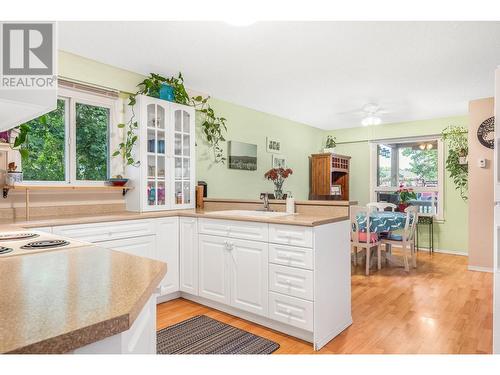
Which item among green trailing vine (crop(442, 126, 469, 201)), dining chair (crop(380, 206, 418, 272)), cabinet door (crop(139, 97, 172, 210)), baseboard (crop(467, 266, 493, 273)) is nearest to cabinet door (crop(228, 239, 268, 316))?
cabinet door (crop(139, 97, 172, 210))

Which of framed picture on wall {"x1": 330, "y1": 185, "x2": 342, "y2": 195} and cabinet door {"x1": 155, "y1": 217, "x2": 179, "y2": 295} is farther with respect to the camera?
framed picture on wall {"x1": 330, "y1": 185, "x2": 342, "y2": 195}

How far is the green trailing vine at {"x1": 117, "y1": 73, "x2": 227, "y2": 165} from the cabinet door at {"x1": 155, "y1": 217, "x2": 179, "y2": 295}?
2.90ft

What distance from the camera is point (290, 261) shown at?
2.38 meters

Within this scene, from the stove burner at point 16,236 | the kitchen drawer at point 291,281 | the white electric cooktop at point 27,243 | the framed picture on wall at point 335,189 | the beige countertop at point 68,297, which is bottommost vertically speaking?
the kitchen drawer at point 291,281

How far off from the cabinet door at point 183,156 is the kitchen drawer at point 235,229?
2.41 feet

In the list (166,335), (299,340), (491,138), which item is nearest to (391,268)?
(491,138)

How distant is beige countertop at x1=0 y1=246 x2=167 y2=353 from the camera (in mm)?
624

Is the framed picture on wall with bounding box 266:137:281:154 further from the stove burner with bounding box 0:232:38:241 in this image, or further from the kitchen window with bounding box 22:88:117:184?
the stove burner with bounding box 0:232:38:241

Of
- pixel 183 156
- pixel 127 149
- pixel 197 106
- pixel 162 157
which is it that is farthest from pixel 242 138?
pixel 127 149

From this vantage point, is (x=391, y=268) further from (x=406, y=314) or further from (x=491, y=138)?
(x=491, y=138)

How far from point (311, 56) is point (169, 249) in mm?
2295

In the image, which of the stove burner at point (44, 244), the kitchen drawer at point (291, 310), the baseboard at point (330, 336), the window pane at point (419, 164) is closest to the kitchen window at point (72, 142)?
the stove burner at point (44, 244)

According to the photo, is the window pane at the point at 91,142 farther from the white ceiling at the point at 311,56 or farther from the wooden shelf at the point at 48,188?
the white ceiling at the point at 311,56

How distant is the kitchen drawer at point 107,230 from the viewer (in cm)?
246
